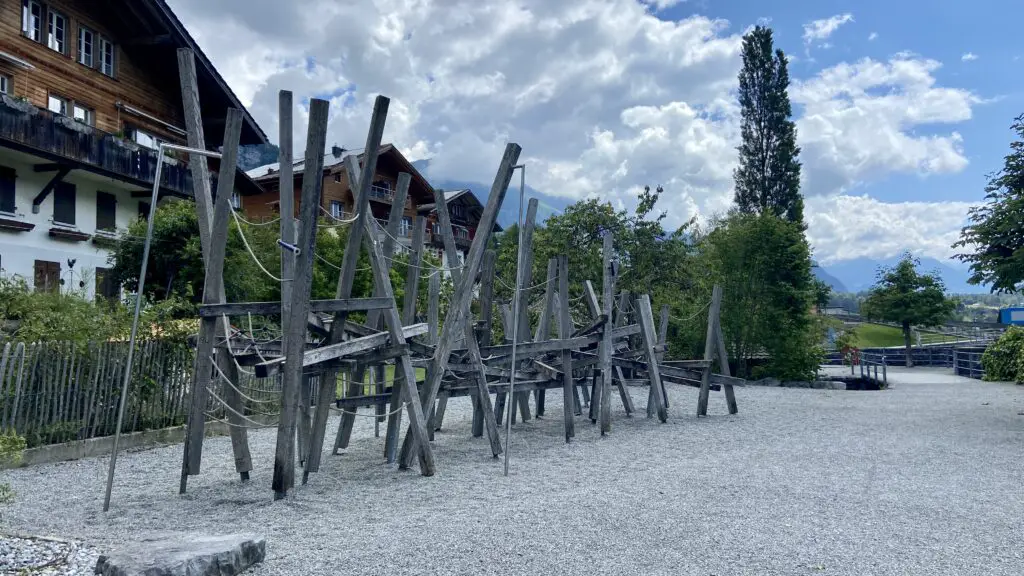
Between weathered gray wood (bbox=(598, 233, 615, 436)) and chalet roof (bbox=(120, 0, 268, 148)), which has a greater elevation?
chalet roof (bbox=(120, 0, 268, 148))

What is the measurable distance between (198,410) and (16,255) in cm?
1856

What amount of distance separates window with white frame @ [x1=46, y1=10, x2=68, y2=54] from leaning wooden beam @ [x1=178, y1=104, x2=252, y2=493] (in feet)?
64.3

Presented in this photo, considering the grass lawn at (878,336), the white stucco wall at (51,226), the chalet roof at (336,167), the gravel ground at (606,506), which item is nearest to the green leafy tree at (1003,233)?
the gravel ground at (606,506)

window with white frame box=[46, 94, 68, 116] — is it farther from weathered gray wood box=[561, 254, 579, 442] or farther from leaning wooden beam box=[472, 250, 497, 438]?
leaning wooden beam box=[472, 250, 497, 438]

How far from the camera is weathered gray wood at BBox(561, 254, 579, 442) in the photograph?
12155 millimetres

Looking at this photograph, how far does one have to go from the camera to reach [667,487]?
822 centimetres

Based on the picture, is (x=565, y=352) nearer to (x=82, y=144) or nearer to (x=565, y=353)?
(x=565, y=353)

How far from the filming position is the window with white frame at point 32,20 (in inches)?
891

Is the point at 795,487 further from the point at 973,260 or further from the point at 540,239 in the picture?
the point at 540,239

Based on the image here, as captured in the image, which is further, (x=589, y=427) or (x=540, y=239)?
(x=540, y=239)

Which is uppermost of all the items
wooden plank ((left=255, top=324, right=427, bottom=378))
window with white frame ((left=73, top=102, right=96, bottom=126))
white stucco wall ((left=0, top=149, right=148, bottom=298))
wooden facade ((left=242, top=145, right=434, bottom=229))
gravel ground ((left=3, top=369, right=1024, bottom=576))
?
wooden facade ((left=242, top=145, right=434, bottom=229))

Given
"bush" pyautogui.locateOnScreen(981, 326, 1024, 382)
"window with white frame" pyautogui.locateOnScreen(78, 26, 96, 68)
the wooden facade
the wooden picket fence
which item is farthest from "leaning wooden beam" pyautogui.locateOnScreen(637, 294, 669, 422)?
the wooden facade

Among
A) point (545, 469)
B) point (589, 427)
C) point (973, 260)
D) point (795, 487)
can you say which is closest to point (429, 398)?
point (545, 469)

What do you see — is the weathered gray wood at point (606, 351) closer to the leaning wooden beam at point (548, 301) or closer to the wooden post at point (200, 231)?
the leaning wooden beam at point (548, 301)
